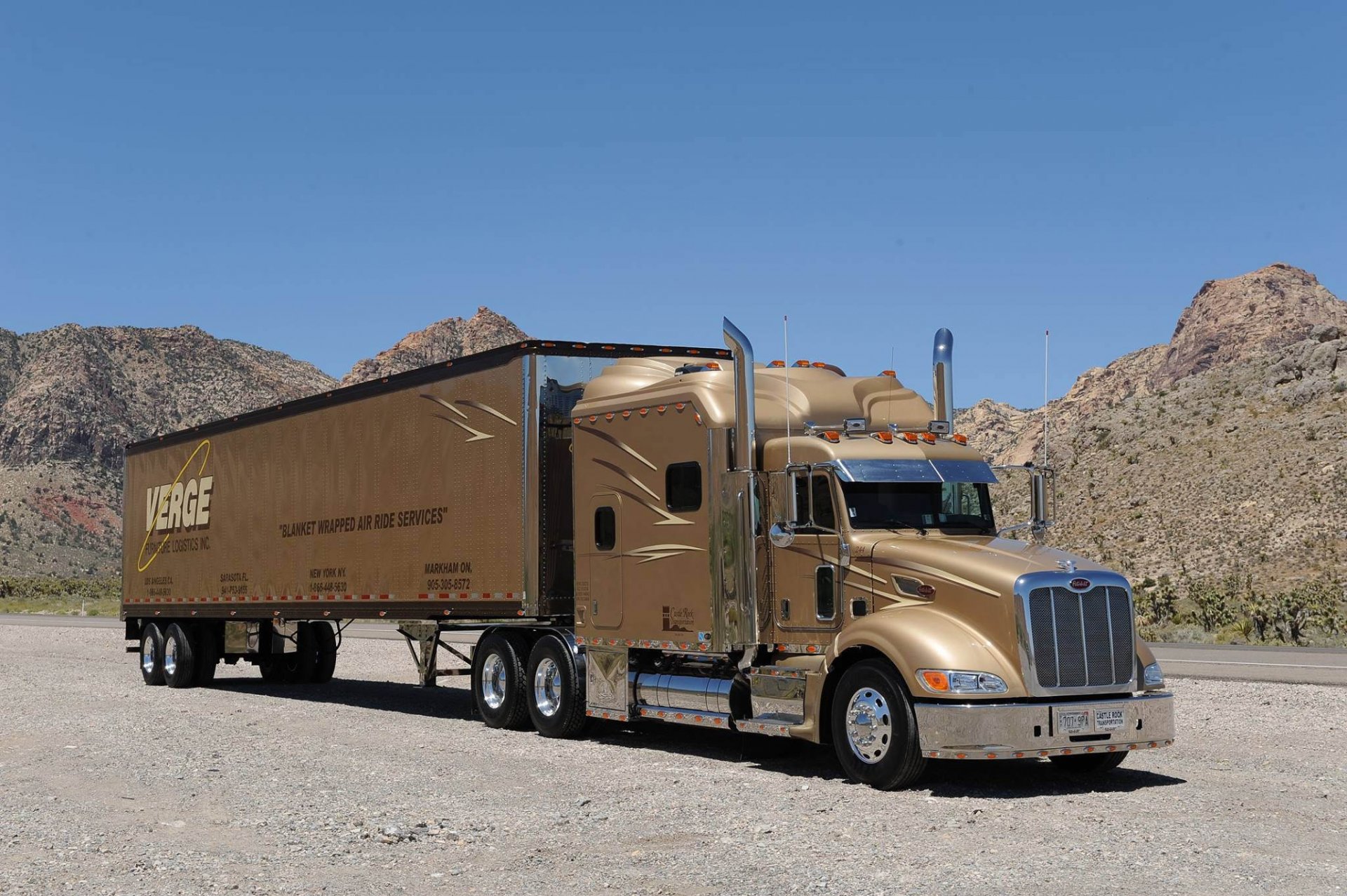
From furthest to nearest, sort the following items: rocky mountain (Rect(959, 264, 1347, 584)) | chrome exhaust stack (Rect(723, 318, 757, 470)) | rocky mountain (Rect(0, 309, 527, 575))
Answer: rocky mountain (Rect(0, 309, 527, 575))
rocky mountain (Rect(959, 264, 1347, 584))
chrome exhaust stack (Rect(723, 318, 757, 470))

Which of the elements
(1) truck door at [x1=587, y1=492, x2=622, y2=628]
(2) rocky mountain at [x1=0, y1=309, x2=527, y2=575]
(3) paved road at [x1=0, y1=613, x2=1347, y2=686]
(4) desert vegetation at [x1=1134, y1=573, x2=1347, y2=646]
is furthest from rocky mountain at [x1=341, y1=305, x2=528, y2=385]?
(1) truck door at [x1=587, y1=492, x2=622, y2=628]

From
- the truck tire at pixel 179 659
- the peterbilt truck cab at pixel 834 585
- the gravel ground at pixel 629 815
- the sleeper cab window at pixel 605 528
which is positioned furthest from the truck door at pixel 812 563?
the truck tire at pixel 179 659

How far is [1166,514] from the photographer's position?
65.9m

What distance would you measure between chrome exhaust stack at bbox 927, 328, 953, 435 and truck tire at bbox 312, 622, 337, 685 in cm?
1329

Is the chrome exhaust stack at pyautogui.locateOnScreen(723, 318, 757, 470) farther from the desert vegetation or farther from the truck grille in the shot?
the desert vegetation

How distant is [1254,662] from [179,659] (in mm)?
18562

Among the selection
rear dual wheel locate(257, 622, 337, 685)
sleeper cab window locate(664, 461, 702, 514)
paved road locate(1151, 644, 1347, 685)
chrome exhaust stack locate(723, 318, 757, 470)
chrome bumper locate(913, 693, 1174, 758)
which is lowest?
chrome bumper locate(913, 693, 1174, 758)

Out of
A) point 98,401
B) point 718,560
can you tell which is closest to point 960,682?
point 718,560

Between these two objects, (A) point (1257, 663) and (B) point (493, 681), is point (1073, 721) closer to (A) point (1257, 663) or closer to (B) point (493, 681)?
(B) point (493, 681)

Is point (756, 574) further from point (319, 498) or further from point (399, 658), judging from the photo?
point (399, 658)

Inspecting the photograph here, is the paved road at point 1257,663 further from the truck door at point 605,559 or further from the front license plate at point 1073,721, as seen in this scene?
the front license plate at point 1073,721

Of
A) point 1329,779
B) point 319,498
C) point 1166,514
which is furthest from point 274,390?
point 1329,779

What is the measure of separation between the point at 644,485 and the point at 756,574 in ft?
5.66

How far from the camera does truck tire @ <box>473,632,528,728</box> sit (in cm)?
1672
